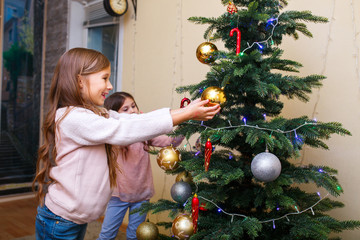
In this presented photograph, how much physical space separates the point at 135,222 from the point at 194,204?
972mm

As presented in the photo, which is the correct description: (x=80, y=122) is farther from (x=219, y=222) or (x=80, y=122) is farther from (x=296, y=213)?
(x=296, y=213)

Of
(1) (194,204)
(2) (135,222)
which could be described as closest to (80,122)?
(1) (194,204)

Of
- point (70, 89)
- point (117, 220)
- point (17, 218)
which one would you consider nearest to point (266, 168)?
point (70, 89)

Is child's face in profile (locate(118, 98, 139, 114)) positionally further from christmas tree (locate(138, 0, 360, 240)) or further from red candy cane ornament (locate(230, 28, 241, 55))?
red candy cane ornament (locate(230, 28, 241, 55))

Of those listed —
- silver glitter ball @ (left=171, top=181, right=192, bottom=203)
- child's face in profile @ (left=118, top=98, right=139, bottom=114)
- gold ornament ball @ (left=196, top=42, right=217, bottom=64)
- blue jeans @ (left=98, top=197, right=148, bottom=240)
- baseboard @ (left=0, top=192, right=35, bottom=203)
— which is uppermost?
gold ornament ball @ (left=196, top=42, right=217, bottom=64)

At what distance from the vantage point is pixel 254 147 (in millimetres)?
1364

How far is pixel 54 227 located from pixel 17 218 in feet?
7.58

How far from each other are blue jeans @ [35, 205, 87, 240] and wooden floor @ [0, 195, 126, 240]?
165cm

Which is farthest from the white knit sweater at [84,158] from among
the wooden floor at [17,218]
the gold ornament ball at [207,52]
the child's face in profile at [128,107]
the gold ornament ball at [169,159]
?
the wooden floor at [17,218]

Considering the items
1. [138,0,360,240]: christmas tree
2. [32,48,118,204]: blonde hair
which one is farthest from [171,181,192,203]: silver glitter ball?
[32,48,118,204]: blonde hair

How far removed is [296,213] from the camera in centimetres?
123

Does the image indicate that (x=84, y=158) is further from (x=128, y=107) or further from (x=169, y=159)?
(x=128, y=107)

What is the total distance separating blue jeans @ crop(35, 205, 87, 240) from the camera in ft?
4.15

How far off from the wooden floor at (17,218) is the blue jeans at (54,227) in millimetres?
1652
